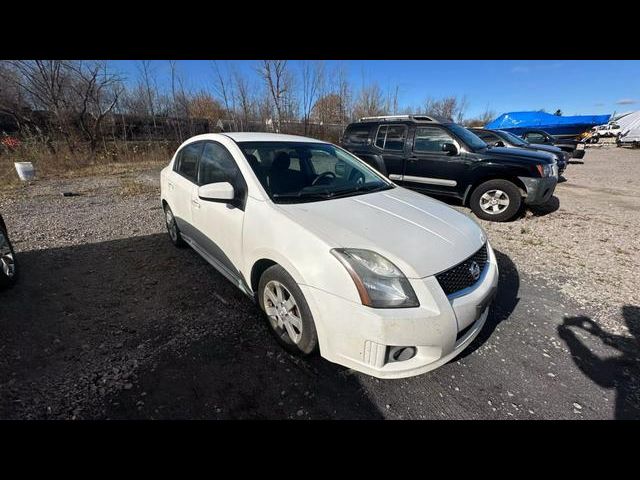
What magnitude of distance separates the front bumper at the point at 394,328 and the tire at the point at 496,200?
4.49 meters

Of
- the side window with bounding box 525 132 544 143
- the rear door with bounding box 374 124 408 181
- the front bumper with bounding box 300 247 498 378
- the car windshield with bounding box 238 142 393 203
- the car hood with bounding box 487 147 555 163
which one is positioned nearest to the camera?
the front bumper with bounding box 300 247 498 378

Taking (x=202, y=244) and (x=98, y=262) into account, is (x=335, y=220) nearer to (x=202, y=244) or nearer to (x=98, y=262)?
(x=202, y=244)

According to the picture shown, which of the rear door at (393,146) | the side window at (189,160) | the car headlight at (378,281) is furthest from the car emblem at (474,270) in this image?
the rear door at (393,146)

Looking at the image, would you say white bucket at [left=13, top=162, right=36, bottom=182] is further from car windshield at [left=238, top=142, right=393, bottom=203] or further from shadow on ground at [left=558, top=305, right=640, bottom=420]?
shadow on ground at [left=558, top=305, right=640, bottom=420]

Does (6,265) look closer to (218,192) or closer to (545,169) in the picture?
(218,192)

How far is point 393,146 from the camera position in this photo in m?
6.54

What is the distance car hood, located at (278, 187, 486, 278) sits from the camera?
1806mm

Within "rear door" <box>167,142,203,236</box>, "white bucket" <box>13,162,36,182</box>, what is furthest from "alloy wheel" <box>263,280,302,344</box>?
"white bucket" <box>13,162,36,182</box>

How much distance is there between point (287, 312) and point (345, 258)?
70cm

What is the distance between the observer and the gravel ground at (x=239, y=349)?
1.86 meters

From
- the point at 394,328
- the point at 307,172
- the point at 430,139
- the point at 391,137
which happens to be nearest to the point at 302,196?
the point at 307,172

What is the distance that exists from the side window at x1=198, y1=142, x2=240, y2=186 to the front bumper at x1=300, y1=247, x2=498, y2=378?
4.65 ft

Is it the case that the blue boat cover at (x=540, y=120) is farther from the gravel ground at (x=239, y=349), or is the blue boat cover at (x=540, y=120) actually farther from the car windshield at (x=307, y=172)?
the car windshield at (x=307, y=172)
